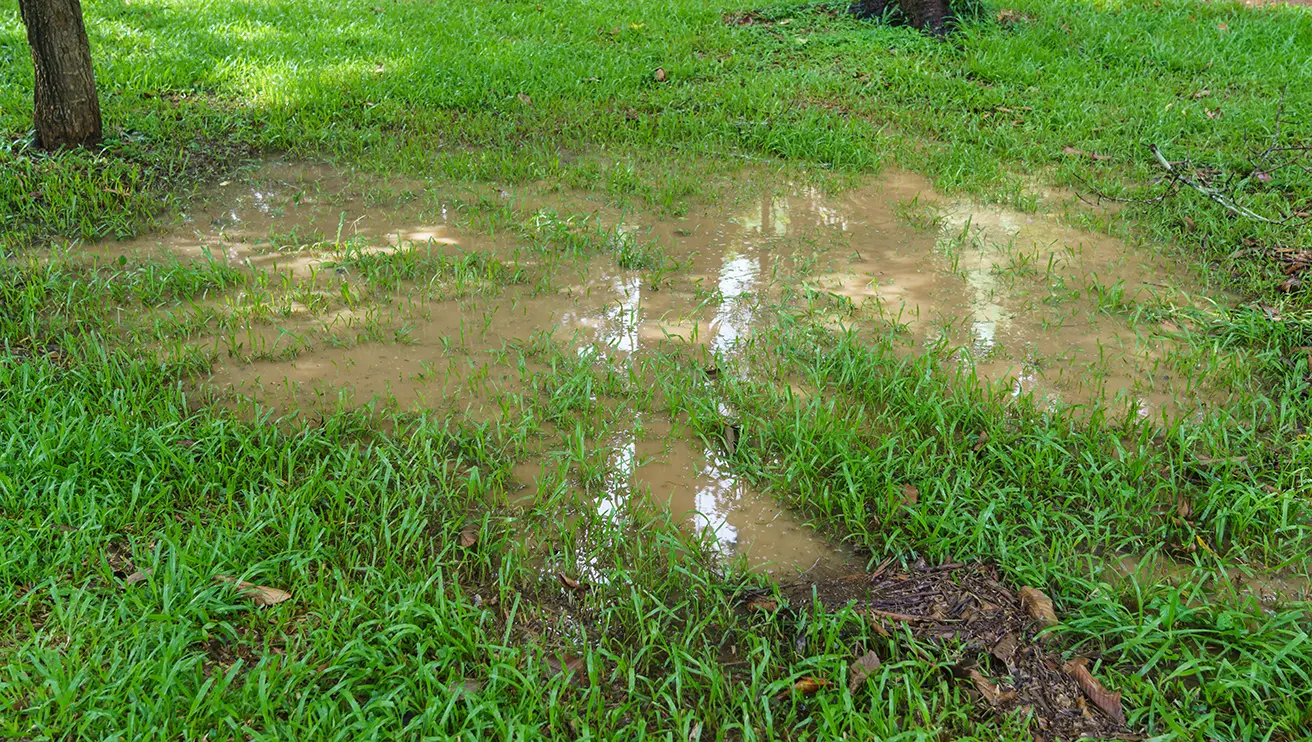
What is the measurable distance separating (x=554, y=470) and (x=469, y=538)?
461mm

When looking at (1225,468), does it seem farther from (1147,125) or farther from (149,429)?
(1147,125)

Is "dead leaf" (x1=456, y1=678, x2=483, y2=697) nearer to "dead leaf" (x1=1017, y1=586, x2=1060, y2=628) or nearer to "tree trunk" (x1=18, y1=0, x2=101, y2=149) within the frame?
"dead leaf" (x1=1017, y1=586, x2=1060, y2=628)

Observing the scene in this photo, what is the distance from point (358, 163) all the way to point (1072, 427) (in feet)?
15.1

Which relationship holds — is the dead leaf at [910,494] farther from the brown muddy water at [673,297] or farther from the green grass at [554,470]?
the brown muddy water at [673,297]

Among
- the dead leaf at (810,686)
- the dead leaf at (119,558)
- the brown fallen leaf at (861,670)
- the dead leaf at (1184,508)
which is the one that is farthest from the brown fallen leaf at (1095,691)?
the dead leaf at (119,558)

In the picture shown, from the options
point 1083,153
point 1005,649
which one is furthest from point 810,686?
point 1083,153

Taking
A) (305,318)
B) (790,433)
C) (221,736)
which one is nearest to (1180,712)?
(790,433)

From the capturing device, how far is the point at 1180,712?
2.29m

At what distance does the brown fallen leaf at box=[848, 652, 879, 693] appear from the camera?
2.35 meters

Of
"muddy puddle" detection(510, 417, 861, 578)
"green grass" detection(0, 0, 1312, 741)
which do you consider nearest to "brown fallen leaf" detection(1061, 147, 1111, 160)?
"green grass" detection(0, 0, 1312, 741)

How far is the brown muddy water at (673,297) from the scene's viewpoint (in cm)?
353

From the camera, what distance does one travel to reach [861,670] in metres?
2.38

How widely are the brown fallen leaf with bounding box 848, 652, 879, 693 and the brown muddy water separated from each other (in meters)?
0.47

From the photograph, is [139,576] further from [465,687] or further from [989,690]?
[989,690]
